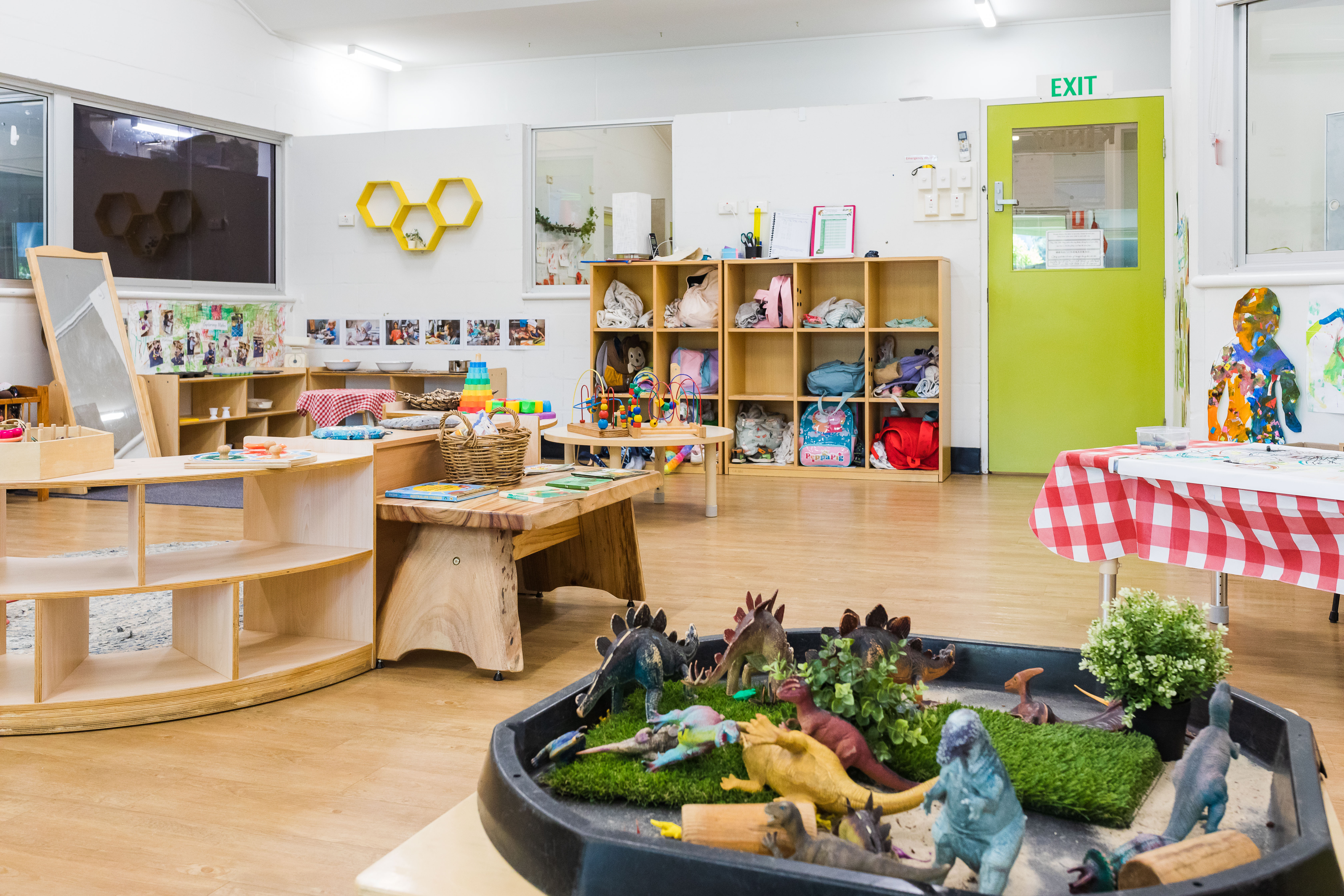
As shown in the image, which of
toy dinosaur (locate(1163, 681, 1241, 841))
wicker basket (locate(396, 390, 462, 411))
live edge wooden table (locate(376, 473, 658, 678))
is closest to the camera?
toy dinosaur (locate(1163, 681, 1241, 841))

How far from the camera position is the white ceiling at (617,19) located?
855cm

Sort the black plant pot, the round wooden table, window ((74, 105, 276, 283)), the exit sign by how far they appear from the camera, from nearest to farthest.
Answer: the black plant pot
the round wooden table
the exit sign
window ((74, 105, 276, 283))

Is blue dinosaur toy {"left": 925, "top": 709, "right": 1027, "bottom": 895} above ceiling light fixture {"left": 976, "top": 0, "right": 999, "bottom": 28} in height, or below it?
below

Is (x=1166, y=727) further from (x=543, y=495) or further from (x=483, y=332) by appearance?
(x=483, y=332)

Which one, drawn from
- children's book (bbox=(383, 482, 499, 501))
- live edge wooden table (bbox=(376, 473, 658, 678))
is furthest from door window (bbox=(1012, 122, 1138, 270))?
children's book (bbox=(383, 482, 499, 501))

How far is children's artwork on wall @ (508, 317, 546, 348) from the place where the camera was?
28.2 ft

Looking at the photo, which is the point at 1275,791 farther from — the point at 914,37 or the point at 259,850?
the point at 914,37

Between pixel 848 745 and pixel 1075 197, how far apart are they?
6787 millimetres

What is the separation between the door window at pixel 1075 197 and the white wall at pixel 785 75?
145 centimetres

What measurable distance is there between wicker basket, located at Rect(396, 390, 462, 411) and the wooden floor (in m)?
0.78

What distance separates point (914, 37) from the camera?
30.2 ft

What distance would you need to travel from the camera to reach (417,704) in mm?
2812

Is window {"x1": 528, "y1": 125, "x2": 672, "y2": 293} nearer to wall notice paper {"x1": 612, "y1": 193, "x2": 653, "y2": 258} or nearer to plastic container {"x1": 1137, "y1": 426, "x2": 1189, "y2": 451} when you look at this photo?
wall notice paper {"x1": 612, "y1": 193, "x2": 653, "y2": 258}

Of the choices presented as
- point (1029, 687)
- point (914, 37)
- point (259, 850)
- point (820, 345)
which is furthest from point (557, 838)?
point (914, 37)
